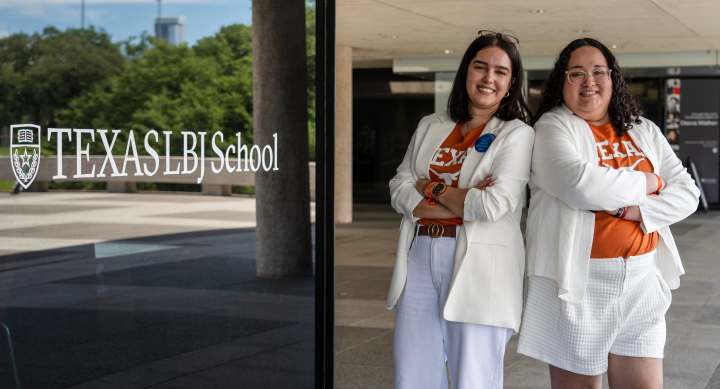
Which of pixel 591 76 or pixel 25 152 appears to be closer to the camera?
pixel 25 152

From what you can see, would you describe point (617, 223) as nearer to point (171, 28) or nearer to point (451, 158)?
point (451, 158)

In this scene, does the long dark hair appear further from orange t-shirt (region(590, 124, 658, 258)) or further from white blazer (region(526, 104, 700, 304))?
orange t-shirt (region(590, 124, 658, 258))

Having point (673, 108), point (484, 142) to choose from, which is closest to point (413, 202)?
point (484, 142)

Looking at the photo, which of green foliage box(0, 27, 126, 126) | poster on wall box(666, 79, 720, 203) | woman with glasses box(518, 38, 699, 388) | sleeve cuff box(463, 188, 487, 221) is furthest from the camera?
poster on wall box(666, 79, 720, 203)

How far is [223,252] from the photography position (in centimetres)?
321

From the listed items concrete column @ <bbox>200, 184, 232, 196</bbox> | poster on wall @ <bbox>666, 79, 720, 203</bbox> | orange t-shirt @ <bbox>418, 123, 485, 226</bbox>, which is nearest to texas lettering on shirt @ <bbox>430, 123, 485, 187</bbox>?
orange t-shirt @ <bbox>418, 123, 485, 226</bbox>

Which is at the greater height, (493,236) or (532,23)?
(532,23)

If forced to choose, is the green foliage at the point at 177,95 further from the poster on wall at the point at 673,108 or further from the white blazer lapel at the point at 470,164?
the poster on wall at the point at 673,108

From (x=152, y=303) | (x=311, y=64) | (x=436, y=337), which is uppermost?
(x=311, y=64)

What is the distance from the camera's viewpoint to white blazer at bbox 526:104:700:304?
2.54 meters

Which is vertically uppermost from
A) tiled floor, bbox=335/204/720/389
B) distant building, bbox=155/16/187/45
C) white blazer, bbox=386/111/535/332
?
distant building, bbox=155/16/187/45

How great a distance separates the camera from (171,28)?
2842 millimetres

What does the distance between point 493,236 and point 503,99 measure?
54cm

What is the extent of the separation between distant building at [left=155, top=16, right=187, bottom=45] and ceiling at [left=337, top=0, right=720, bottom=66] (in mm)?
Result: 6835
